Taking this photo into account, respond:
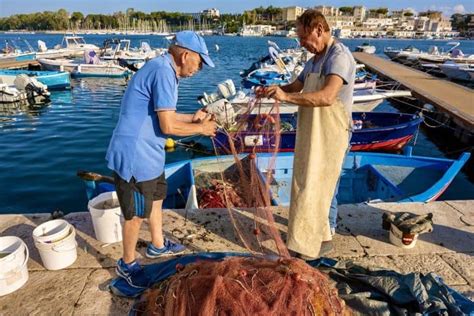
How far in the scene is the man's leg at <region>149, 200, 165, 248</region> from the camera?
9.83 feet

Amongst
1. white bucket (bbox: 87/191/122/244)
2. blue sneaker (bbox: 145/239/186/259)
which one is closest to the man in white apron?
blue sneaker (bbox: 145/239/186/259)

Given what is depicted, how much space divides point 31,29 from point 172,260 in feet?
564

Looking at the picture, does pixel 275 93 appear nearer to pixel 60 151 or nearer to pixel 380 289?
pixel 380 289

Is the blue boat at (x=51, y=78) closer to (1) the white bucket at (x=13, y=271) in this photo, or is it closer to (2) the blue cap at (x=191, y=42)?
(1) the white bucket at (x=13, y=271)

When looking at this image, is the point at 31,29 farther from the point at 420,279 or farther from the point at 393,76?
the point at 420,279

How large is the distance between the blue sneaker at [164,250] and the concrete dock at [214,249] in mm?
74

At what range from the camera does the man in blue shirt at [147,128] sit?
2426 mm

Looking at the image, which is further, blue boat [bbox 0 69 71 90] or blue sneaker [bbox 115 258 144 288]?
blue boat [bbox 0 69 71 90]

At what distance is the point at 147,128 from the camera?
8.35 ft

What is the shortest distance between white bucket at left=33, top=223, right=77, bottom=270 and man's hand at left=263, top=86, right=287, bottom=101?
2.16 metres

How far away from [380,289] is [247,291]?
1.22m

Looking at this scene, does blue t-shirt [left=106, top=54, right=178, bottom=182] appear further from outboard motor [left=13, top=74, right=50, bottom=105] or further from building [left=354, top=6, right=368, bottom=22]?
building [left=354, top=6, right=368, bottom=22]

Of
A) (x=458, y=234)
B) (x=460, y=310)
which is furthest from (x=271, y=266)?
(x=458, y=234)

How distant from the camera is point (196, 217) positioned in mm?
3980
